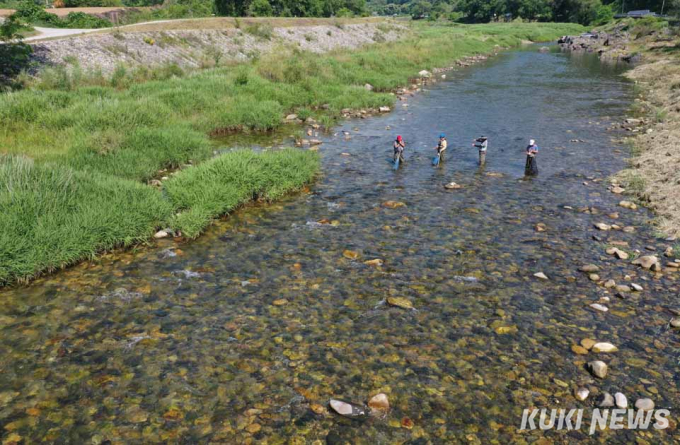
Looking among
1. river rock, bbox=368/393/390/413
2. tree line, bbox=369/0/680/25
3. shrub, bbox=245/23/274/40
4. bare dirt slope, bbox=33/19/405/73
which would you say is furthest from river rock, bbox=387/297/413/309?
tree line, bbox=369/0/680/25

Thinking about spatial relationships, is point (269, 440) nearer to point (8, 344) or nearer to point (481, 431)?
point (481, 431)

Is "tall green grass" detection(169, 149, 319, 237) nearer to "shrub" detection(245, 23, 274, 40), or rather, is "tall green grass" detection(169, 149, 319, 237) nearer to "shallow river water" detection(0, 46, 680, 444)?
"shallow river water" detection(0, 46, 680, 444)

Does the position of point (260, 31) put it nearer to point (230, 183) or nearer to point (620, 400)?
point (230, 183)

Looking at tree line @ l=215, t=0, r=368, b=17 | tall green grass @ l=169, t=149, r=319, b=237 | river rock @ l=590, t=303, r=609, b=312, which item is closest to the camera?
river rock @ l=590, t=303, r=609, b=312

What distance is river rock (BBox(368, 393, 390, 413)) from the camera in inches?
302

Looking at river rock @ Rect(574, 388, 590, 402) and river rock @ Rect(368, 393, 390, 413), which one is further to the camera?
river rock @ Rect(574, 388, 590, 402)

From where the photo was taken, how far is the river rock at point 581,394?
7829mm

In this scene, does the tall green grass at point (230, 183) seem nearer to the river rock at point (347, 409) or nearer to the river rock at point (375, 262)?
the river rock at point (375, 262)

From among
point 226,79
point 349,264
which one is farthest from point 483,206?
point 226,79

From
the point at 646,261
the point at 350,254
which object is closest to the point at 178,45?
the point at 350,254

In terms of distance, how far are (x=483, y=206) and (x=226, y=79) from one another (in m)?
22.4

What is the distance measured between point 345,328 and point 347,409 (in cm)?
236

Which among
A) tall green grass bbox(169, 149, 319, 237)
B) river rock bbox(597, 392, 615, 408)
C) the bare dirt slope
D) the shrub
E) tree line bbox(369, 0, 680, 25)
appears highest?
tree line bbox(369, 0, 680, 25)

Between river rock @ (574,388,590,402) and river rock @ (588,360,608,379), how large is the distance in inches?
19.5
